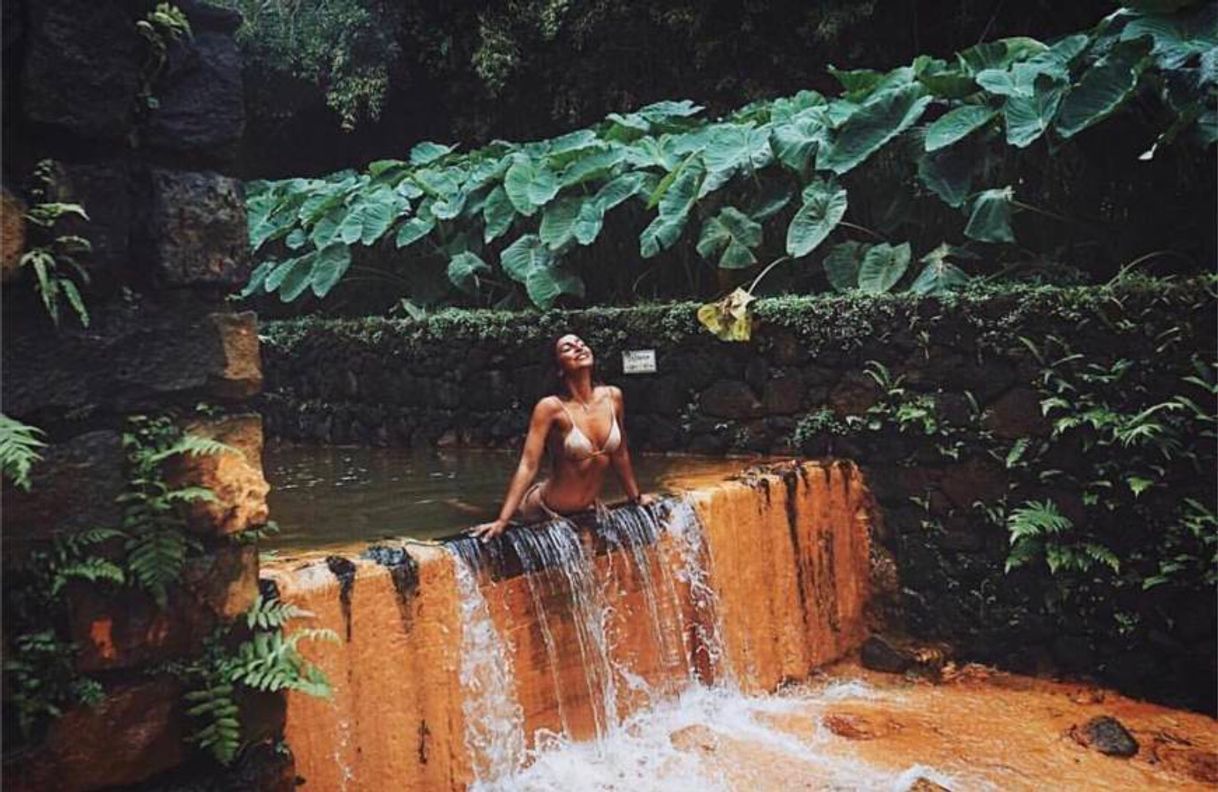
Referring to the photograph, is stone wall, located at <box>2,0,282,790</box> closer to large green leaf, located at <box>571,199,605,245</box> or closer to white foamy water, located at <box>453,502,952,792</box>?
white foamy water, located at <box>453,502,952,792</box>

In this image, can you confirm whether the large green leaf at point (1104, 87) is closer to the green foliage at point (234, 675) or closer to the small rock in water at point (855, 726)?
the small rock in water at point (855, 726)

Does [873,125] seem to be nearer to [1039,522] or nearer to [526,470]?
[1039,522]

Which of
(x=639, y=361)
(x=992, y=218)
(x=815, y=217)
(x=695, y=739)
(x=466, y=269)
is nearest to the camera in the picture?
(x=695, y=739)

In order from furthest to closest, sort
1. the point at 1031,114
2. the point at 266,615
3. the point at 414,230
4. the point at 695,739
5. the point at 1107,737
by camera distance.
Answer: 1. the point at 414,230
2. the point at 1031,114
3. the point at 1107,737
4. the point at 695,739
5. the point at 266,615

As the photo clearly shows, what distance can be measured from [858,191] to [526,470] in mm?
4043

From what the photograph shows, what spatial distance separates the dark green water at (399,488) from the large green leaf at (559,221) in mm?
1793

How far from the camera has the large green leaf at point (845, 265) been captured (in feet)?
20.8

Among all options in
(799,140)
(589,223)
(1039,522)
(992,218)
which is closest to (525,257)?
(589,223)

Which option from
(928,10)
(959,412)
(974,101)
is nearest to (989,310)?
(959,412)

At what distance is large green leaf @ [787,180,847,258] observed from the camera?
643 cm

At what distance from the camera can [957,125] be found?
596 cm

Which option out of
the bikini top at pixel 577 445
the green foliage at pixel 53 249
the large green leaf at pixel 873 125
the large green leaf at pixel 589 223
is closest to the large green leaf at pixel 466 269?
the large green leaf at pixel 589 223

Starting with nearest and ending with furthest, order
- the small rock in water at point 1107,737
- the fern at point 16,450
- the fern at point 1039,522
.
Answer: the fern at point 16,450
the small rock in water at point 1107,737
the fern at point 1039,522

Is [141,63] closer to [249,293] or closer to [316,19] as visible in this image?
[249,293]
